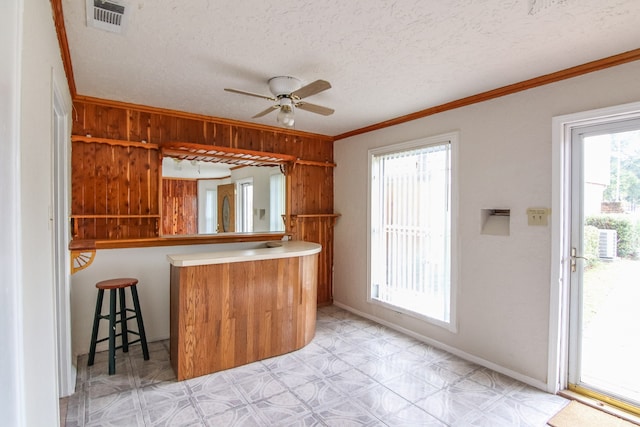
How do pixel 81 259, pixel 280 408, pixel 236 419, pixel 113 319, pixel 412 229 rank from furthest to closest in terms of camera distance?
pixel 412 229
pixel 81 259
pixel 113 319
pixel 280 408
pixel 236 419

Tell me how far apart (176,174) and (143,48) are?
5.19 feet

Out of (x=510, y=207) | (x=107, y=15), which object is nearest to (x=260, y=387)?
(x=510, y=207)

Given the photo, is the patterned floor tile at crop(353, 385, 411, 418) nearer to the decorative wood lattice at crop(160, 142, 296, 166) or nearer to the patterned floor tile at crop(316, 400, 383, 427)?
the patterned floor tile at crop(316, 400, 383, 427)

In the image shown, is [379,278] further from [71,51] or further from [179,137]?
[71,51]

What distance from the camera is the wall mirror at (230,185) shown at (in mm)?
3521

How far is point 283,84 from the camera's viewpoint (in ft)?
8.30

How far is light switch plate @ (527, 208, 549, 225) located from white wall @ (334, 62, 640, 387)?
4 cm

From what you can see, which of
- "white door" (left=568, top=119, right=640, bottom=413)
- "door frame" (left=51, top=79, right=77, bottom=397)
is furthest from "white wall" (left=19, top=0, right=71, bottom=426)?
"white door" (left=568, top=119, right=640, bottom=413)

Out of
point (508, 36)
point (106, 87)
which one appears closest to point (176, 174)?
point (106, 87)

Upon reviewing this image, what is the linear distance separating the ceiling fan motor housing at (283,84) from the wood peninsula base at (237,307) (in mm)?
1388

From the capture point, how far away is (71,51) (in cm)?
216

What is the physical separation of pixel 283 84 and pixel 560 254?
2442 millimetres

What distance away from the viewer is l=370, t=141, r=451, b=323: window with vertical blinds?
3.32m

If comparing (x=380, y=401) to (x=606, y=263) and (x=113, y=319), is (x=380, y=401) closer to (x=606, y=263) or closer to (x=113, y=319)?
(x=606, y=263)
